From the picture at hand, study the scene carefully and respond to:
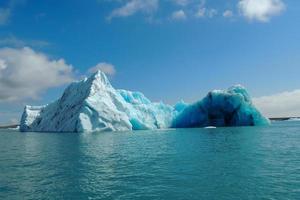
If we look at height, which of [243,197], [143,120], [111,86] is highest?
[111,86]

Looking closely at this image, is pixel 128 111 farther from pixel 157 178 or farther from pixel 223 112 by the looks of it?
pixel 157 178

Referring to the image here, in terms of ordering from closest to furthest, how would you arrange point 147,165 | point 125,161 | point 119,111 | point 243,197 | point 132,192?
point 243,197 < point 132,192 < point 147,165 < point 125,161 < point 119,111

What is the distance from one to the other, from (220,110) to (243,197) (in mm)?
46248

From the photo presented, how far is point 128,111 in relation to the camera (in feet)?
170

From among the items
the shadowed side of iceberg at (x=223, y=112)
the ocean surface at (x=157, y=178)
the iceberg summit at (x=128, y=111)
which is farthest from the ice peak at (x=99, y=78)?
the ocean surface at (x=157, y=178)

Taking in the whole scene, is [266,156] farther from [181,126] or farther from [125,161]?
[181,126]

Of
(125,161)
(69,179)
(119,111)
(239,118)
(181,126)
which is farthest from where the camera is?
(181,126)

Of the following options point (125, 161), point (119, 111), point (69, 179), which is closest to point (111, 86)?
point (119, 111)

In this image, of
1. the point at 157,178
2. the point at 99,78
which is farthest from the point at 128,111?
the point at 157,178

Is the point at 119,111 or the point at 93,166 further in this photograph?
the point at 119,111

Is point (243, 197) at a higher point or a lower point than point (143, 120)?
lower

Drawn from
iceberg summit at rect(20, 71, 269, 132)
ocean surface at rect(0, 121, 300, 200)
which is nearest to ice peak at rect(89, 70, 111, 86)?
iceberg summit at rect(20, 71, 269, 132)

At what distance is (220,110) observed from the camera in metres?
54.8

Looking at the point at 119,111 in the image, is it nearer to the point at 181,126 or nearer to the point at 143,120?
the point at 143,120
